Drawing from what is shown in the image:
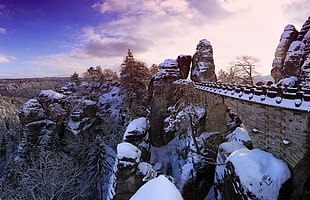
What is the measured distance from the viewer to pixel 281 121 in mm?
7645

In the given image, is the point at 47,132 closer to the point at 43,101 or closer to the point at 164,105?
the point at 43,101

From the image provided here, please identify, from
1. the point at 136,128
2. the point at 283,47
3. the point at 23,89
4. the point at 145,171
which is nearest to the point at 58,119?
the point at 136,128

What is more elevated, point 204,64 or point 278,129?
point 204,64

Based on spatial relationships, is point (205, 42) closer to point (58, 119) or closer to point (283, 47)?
point (283, 47)

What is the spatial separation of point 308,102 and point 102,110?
30464 mm

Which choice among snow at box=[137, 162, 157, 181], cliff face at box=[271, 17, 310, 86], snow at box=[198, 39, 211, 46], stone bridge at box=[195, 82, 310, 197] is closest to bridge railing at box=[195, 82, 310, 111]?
stone bridge at box=[195, 82, 310, 197]

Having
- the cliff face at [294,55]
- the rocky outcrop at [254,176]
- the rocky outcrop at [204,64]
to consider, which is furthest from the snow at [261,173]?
the rocky outcrop at [204,64]

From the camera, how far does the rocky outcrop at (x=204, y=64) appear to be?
26078 mm

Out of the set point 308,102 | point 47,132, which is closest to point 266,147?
point 308,102

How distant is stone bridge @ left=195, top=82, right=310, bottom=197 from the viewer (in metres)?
6.62

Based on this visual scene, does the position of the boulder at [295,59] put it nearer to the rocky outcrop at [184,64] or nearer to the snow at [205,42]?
the snow at [205,42]

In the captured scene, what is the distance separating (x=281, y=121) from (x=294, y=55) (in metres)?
17.7

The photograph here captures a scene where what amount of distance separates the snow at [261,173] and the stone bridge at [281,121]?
0.50m

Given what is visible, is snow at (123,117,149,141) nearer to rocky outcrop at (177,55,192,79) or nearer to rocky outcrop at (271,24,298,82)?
rocky outcrop at (177,55,192,79)
